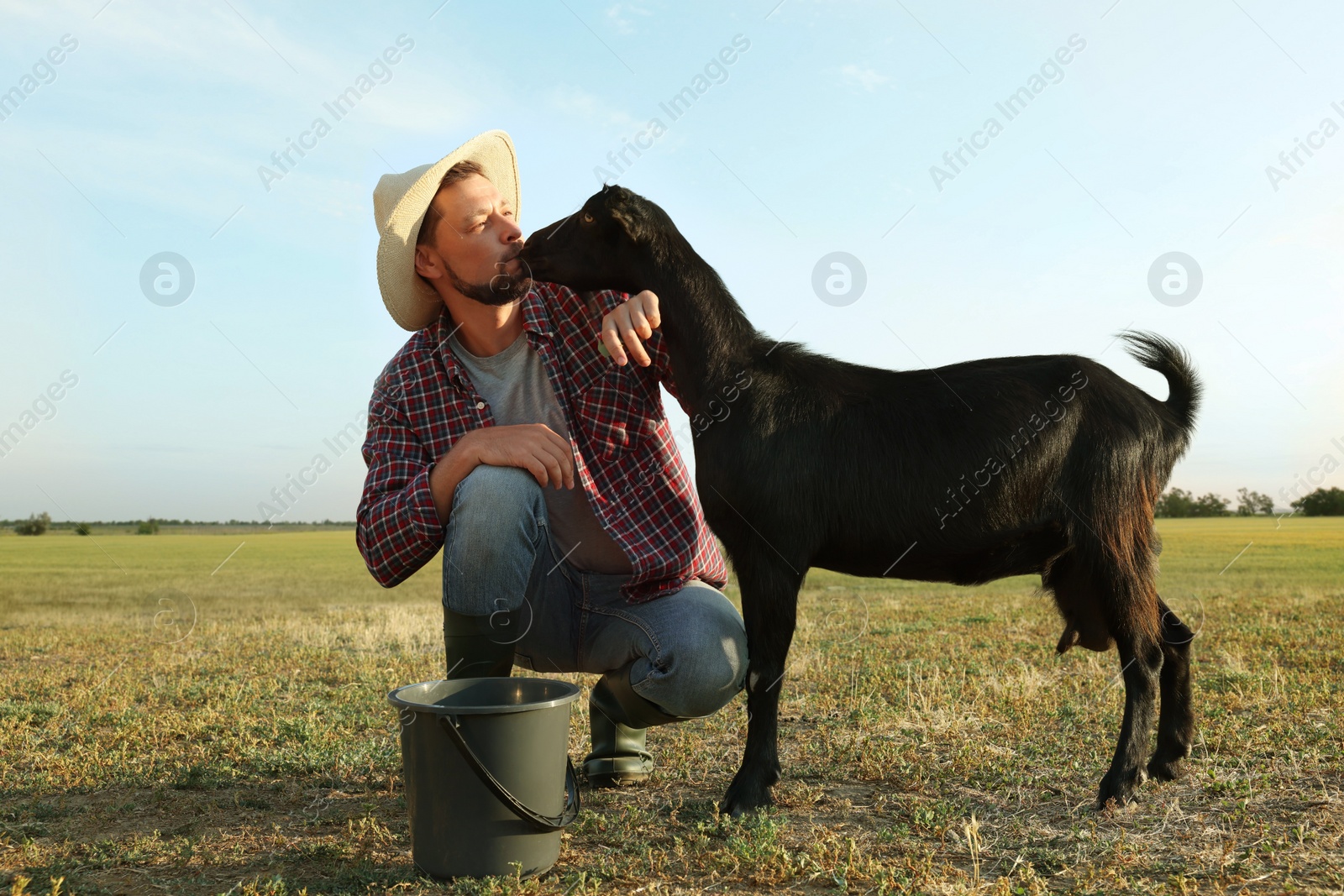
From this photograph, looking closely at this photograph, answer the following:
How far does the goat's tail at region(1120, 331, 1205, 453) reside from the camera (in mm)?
3223

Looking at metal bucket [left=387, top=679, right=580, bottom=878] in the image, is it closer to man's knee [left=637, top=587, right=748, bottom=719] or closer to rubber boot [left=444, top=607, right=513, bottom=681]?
rubber boot [left=444, top=607, right=513, bottom=681]

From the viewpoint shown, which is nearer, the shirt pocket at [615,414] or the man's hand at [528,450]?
the man's hand at [528,450]

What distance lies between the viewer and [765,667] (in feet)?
9.37

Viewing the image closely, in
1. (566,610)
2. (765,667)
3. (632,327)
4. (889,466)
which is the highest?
(632,327)

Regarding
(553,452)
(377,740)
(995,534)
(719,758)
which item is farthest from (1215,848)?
(377,740)

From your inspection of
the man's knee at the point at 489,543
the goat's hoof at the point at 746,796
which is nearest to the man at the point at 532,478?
the man's knee at the point at 489,543

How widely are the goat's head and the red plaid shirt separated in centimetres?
19

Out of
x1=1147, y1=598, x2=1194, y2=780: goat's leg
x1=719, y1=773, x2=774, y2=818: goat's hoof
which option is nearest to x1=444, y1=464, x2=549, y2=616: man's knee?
x1=719, y1=773, x2=774, y2=818: goat's hoof

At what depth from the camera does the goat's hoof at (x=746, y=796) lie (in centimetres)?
278

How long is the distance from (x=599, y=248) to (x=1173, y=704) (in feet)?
8.99

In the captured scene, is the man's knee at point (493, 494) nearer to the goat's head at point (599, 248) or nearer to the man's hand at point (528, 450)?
the man's hand at point (528, 450)

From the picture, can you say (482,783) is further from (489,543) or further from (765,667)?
(765,667)

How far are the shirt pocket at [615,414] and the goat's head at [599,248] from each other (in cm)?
36

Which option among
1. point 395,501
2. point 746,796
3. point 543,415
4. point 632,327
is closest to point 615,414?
point 543,415
